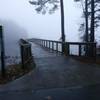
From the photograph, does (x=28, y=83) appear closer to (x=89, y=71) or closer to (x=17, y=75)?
(x=17, y=75)

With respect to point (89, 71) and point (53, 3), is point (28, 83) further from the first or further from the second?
point (53, 3)

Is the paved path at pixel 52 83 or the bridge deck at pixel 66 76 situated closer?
the paved path at pixel 52 83

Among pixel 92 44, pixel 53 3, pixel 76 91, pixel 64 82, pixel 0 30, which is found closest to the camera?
pixel 76 91

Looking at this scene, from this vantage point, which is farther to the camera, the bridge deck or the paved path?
the bridge deck

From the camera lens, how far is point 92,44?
19578mm

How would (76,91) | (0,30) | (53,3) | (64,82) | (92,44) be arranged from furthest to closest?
(53,3), (92,44), (0,30), (64,82), (76,91)

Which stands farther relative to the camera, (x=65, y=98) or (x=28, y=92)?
(x=28, y=92)

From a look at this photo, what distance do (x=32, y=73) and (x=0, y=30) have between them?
8.30ft

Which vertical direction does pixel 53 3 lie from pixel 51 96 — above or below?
above

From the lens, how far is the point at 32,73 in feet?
44.0

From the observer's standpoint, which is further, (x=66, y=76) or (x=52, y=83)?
(x=66, y=76)

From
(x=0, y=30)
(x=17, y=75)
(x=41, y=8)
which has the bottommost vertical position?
(x=17, y=75)

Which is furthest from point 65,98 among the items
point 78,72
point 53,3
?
point 53,3

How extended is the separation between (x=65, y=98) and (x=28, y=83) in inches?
111
